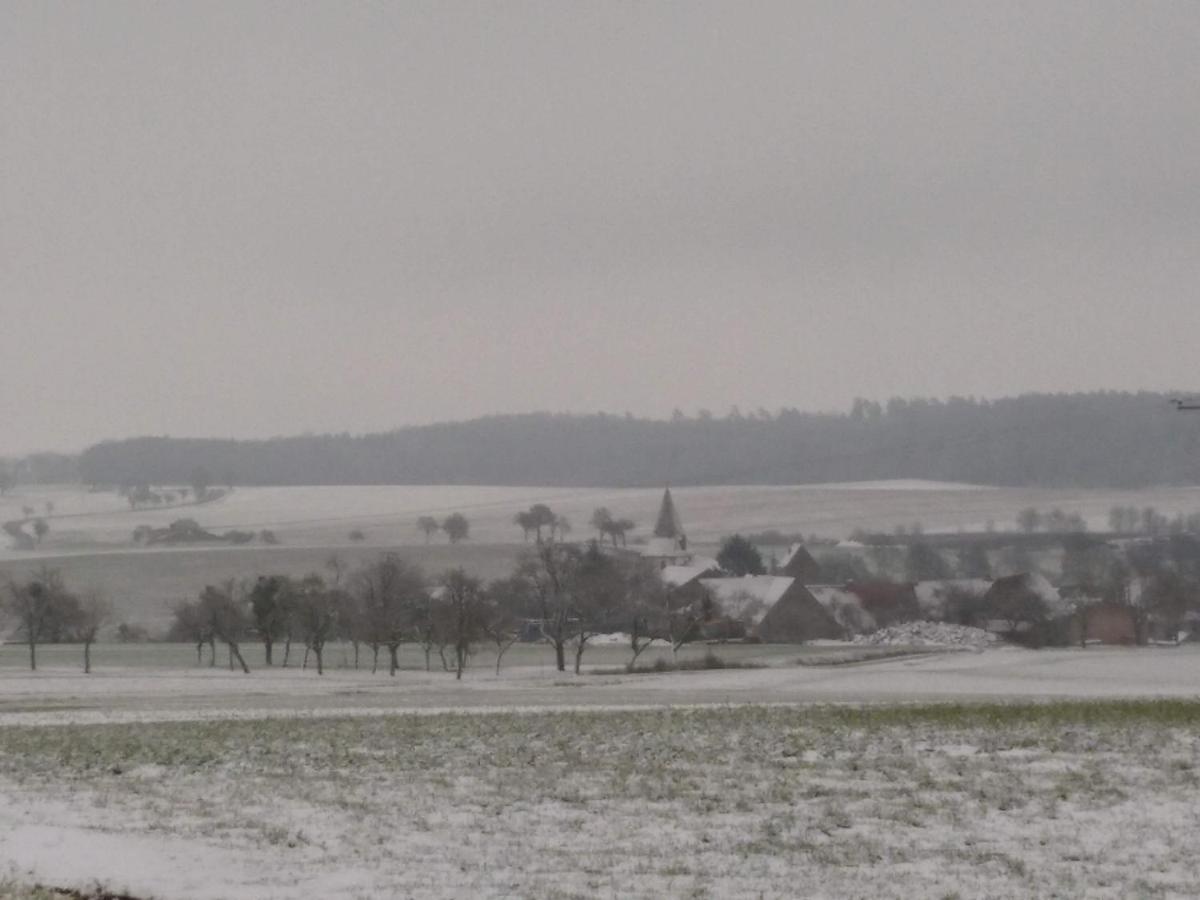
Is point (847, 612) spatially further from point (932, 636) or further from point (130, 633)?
point (130, 633)

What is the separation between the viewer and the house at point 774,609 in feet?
526

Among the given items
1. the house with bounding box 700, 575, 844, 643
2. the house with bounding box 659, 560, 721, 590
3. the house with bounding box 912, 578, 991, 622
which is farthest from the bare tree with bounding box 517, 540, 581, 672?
the house with bounding box 912, 578, 991, 622

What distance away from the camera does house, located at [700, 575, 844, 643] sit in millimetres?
160250

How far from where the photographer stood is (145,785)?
73.6ft

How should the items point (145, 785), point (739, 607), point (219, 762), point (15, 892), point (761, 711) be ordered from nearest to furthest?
point (15, 892)
point (145, 785)
point (219, 762)
point (761, 711)
point (739, 607)

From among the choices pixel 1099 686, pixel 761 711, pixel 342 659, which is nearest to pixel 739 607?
pixel 342 659

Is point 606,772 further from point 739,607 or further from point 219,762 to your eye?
point 739,607

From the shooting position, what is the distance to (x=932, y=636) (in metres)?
148

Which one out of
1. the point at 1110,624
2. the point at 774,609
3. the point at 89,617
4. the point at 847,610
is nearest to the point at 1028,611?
the point at 1110,624

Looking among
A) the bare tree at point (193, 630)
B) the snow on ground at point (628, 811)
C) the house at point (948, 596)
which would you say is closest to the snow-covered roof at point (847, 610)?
the house at point (948, 596)

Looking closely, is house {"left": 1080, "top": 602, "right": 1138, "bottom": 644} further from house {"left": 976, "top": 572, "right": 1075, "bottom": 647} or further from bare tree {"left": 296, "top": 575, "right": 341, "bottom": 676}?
bare tree {"left": 296, "top": 575, "right": 341, "bottom": 676}

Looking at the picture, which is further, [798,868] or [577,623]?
[577,623]

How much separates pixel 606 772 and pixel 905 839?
22.0 ft

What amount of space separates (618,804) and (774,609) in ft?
472
